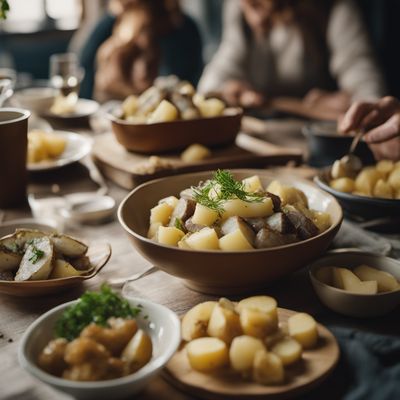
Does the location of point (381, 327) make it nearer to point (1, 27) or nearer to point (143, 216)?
point (143, 216)

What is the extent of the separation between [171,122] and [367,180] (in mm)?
778

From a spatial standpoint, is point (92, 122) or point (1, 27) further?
point (1, 27)

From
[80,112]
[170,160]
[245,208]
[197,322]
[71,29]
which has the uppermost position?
[245,208]

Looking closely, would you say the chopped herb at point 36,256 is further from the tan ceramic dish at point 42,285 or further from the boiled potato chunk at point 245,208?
the boiled potato chunk at point 245,208

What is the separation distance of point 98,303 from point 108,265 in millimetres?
490

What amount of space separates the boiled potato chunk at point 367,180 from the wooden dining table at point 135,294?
420 millimetres

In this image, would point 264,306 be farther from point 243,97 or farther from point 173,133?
point 243,97

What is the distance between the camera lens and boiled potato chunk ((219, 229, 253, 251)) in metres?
1.20

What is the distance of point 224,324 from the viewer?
1008 millimetres

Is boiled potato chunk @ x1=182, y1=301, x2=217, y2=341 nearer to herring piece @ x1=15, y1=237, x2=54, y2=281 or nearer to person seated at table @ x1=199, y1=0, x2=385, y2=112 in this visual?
herring piece @ x1=15, y1=237, x2=54, y2=281

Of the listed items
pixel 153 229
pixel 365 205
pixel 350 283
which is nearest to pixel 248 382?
pixel 350 283

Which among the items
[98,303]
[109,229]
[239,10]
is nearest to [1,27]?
[239,10]

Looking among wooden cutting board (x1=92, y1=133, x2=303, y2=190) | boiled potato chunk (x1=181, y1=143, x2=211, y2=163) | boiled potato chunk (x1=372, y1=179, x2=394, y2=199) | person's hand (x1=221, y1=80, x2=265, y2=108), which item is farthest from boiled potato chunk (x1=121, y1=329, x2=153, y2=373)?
person's hand (x1=221, y1=80, x2=265, y2=108)

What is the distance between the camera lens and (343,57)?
396cm
